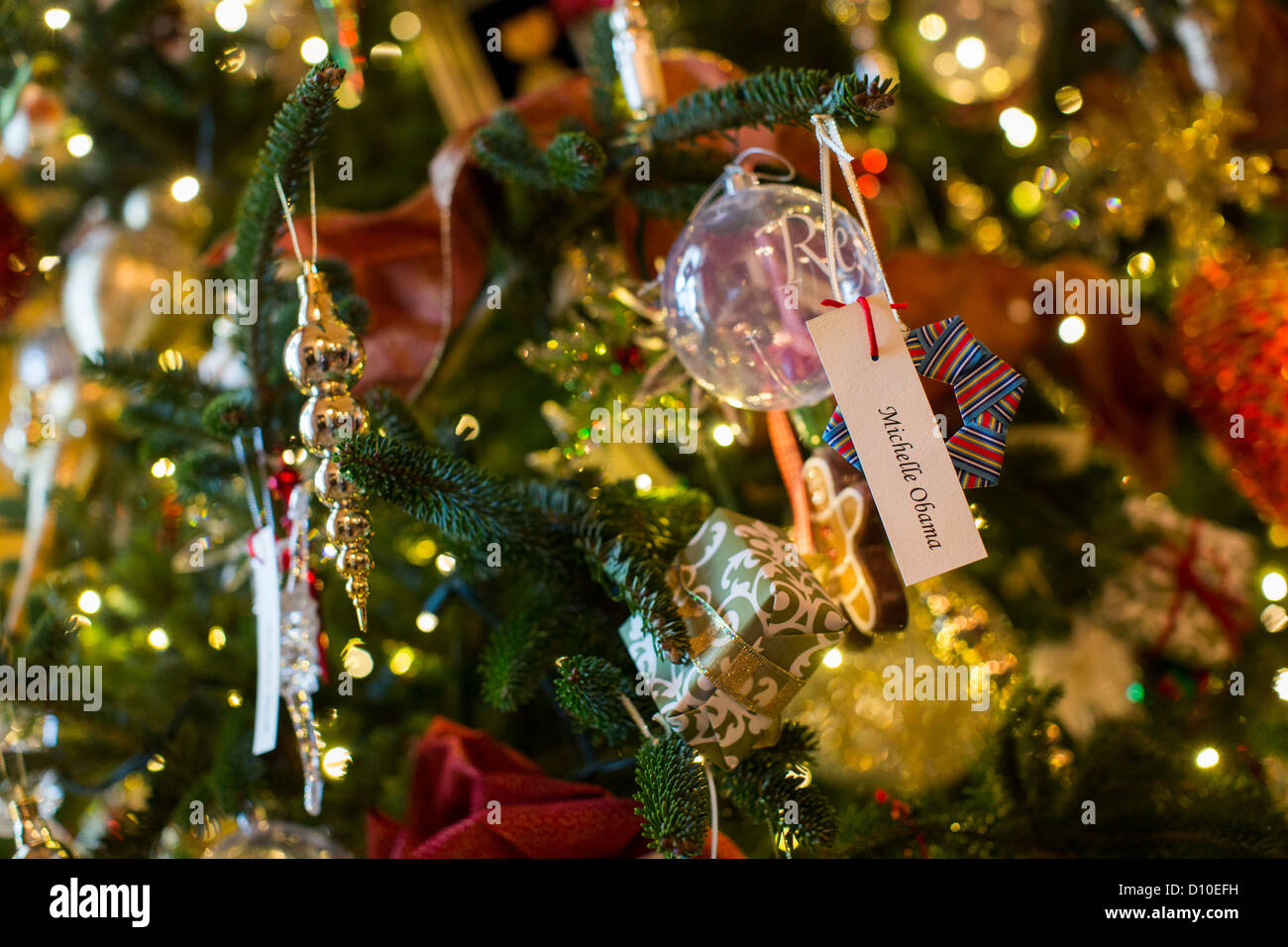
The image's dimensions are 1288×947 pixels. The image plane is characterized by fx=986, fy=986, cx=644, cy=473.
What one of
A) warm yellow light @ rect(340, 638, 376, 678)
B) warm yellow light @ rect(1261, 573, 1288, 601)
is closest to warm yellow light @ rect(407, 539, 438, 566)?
warm yellow light @ rect(340, 638, 376, 678)

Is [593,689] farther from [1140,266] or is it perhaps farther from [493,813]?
[1140,266]

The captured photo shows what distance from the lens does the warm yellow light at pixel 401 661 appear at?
925mm

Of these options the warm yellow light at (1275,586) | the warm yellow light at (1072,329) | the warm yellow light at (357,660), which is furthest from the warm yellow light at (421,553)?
the warm yellow light at (1275,586)

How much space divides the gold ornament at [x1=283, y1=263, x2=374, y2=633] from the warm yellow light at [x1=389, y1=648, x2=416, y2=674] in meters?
0.33

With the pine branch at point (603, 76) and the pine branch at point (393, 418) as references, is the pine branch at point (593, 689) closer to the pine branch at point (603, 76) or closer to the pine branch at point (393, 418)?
the pine branch at point (393, 418)

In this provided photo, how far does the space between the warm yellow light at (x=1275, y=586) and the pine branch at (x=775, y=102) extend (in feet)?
2.25

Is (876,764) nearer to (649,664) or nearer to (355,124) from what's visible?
(649,664)

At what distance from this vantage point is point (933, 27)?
1197mm

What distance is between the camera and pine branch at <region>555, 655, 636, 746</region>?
0.60m

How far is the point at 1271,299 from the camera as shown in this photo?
0.90 metres

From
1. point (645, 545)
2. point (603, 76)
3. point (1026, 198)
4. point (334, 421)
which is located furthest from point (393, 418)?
point (1026, 198)

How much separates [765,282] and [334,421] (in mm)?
285

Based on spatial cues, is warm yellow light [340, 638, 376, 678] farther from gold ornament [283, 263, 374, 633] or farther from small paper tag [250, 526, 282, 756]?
gold ornament [283, 263, 374, 633]
